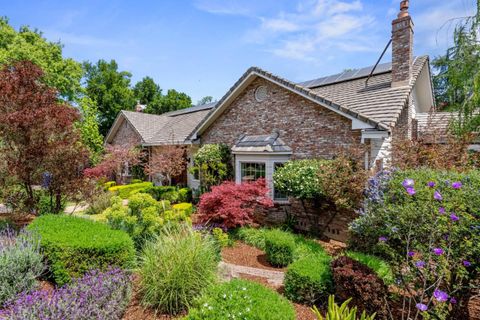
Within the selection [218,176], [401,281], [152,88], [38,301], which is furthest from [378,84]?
[152,88]

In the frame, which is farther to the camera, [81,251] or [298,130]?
[298,130]

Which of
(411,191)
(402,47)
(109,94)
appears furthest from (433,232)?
(109,94)

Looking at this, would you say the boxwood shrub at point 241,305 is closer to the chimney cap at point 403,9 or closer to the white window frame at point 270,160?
the white window frame at point 270,160

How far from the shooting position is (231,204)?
9289 mm

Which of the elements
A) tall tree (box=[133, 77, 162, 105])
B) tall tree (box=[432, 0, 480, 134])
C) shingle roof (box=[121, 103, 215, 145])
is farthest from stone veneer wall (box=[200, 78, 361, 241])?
tall tree (box=[133, 77, 162, 105])

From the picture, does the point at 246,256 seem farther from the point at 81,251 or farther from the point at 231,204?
the point at 81,251

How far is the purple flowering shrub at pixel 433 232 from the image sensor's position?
381cm

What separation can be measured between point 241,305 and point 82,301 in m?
2.73

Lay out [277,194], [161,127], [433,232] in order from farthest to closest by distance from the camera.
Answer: [161,127], [277,194], [433,232]

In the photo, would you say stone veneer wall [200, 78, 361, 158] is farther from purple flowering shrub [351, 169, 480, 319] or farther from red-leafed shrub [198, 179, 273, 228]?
purple flowering shrub [351, 169, 480, 319]

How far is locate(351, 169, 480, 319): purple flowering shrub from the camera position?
3807 mm

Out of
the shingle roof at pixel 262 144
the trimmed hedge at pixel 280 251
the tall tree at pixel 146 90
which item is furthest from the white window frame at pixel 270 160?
the tall tree at pixel 146 90

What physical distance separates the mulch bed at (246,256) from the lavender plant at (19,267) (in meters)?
4.58

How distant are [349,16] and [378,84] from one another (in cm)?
381
